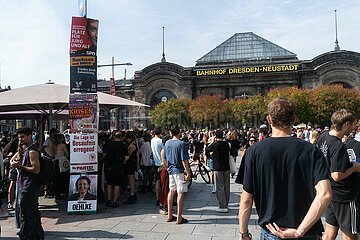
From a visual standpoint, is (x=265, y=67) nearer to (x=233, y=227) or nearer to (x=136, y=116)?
(x=136, y=116)

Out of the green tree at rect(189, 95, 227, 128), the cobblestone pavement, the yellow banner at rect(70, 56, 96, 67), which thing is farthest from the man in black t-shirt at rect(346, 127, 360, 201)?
the green tree at rect(189, 95, 227, 128)

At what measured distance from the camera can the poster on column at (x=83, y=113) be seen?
771 centimetres

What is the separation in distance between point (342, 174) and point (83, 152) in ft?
19.0

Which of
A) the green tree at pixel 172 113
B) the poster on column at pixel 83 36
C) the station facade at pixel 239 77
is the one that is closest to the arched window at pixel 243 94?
the station facade at pixel 239 77

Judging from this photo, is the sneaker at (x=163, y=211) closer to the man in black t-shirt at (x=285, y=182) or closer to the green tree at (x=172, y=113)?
the man in black t-shirt at (x=285, y=182)

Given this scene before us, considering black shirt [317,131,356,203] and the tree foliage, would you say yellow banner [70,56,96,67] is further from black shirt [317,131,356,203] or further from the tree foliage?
the tree foliage

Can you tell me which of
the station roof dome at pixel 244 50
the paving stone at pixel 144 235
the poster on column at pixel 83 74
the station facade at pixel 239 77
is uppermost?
the station roof dome at pixel 244 50

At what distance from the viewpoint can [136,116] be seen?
5375cm

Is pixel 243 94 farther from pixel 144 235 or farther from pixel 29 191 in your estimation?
pixel 29 191

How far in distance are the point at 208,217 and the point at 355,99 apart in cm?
3958

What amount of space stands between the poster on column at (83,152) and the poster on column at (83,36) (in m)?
2.01

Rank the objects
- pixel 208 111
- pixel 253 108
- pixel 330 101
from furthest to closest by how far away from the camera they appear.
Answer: pixel 208 111
pixel 253 108
pixel 330 101

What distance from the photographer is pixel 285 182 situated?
262 centimetres

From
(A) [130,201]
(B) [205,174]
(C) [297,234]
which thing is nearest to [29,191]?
(A) [130,201]
